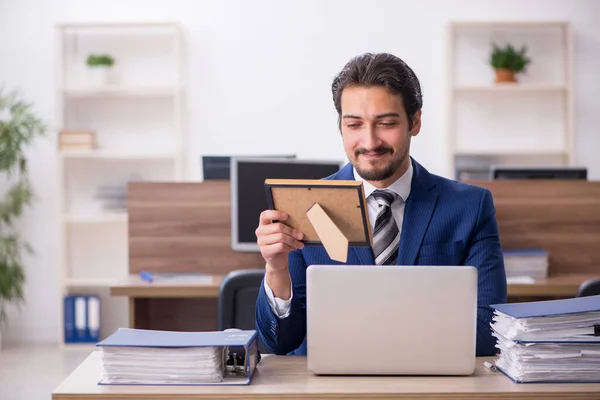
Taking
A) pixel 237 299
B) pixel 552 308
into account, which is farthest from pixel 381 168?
pixel 237 299

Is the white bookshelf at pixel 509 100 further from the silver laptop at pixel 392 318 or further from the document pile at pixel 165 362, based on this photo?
the document pile at pixel 165 362

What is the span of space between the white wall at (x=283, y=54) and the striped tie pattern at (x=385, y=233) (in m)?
3.81

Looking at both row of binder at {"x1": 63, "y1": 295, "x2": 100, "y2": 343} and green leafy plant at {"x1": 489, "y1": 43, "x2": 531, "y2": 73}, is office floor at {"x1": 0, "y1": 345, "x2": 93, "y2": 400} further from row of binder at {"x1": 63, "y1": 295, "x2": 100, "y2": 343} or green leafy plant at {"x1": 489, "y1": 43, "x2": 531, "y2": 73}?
green leafy plant at {"x1": 489, "y1": 43, "x2": 531, "y2": 73}

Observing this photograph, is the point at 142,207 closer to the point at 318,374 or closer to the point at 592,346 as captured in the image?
the point at 318,374

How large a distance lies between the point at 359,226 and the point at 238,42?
4.46 meters

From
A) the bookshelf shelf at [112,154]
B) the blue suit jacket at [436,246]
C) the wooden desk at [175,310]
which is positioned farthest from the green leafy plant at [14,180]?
the blue suit jacket at [436,246]

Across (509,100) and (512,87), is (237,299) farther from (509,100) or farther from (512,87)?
(509,100)

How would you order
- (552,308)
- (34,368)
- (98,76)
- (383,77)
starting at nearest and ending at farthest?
(552,308) < (383,77) < (34,368) < (98,76)

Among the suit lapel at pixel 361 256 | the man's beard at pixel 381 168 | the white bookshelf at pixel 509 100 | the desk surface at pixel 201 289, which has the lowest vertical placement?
the desk surface at pixel 201 289

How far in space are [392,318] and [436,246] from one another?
480 mm

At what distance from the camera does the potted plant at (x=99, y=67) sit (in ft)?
18.1

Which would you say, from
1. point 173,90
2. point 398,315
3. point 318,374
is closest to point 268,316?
point 318,374

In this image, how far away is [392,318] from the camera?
1.49 m

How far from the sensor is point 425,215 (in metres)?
1.94
